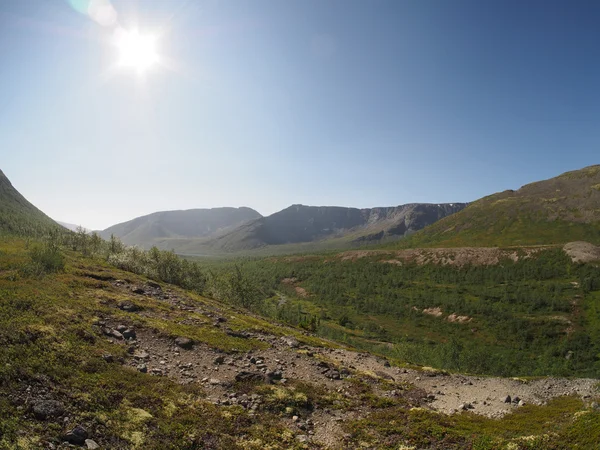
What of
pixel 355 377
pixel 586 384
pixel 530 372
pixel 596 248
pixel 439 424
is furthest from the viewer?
pixel 596 248

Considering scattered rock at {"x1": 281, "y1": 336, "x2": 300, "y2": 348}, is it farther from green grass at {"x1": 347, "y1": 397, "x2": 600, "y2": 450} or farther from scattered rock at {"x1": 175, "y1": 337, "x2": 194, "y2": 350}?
green grass at {"x1": 347, "y1": 397, "x2": 600, "y2": 450}

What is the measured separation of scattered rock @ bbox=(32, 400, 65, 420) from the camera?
14.9 metres

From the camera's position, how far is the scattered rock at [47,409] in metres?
14.9

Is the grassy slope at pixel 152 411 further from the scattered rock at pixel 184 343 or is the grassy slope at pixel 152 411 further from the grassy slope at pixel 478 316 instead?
the grassy slope at pixel 478 316

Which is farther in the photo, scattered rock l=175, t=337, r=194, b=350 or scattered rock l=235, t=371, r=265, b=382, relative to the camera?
scattered rock l=175, t=337, r=194, b=350

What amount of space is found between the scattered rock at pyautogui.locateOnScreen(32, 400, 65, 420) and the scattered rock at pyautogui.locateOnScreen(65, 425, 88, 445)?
1794 millimetres

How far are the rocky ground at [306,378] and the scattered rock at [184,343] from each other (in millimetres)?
115

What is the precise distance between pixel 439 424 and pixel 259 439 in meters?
16.0

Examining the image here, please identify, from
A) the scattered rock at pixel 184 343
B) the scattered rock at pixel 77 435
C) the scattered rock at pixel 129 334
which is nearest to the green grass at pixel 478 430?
the scattered rock at pixel 77 435

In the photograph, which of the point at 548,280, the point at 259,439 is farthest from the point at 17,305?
the point at 548,280

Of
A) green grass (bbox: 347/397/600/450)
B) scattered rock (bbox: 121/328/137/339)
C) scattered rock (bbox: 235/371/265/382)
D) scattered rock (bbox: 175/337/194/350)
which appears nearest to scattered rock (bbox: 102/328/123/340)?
scattered rock (bbox: 121/328/137/339)

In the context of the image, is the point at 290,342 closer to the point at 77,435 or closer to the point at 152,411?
the point at 152,411

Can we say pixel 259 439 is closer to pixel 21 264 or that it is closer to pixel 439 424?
pixel 439 424

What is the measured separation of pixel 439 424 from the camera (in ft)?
81.1
